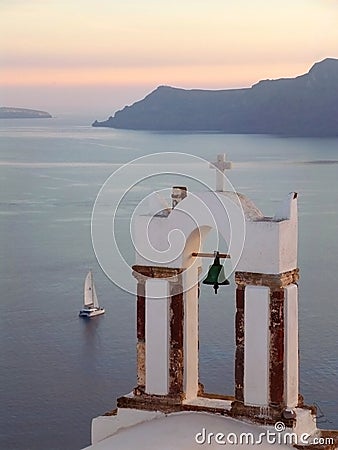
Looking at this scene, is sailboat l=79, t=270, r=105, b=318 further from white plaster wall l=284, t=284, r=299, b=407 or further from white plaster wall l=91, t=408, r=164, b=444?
white plaster wall l=284, t=284, r=299, b=407

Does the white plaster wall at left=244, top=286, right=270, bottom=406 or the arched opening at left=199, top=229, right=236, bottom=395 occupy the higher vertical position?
the white plaster wall at left=244, top=286, right=270, bottom=406

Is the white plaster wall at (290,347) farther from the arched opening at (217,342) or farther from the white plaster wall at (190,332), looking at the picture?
the arched opening at (217,342)

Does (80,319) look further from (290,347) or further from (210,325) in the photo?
(290,347)

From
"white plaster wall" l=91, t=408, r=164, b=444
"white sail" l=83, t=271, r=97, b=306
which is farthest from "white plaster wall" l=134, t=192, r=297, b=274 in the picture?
"white sail" l=83, t=271, r=97, b=306

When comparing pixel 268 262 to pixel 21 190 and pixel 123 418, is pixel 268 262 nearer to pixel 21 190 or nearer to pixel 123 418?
pixel 123 418

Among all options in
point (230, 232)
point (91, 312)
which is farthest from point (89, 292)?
point (230, 232)

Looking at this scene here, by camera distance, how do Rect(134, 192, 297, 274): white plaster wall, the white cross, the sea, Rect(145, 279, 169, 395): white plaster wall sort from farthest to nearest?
1. the sea
2. Rect(145, 279, 169, 395): white plaster wall
3. the white cross
4. Rect(134, 192, 297, 274): white plaster wall

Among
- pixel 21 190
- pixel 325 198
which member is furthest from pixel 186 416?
pixel 21 190
